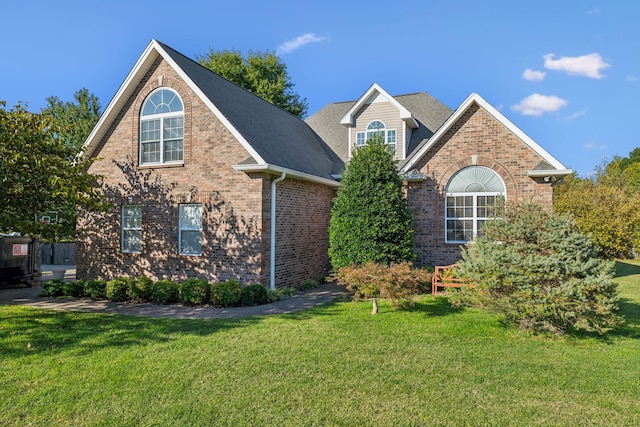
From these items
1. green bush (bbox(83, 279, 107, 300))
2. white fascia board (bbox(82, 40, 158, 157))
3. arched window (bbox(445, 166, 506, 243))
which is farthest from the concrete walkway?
white fascia board (bbox(82, 40, 158, 157))

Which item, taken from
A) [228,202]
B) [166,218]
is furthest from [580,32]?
[166,218]

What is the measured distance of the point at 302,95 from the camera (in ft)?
114

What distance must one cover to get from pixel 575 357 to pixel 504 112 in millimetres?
9120

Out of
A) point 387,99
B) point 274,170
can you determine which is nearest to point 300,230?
point 274,170

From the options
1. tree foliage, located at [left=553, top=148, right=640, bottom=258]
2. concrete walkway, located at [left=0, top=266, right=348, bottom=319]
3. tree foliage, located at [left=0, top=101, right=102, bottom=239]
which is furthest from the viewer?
tree foliage, located at [left=553, top=148, right=640, bottom=258]

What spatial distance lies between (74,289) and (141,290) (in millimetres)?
2743

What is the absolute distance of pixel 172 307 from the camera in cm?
1073

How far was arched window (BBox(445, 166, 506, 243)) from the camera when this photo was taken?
544 inches

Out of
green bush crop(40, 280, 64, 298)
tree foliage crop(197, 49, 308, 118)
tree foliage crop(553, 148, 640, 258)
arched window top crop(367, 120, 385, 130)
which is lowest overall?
green bush crop(40, 280, 64, 298)

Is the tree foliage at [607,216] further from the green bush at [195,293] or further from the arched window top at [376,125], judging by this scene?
the green bush at [195,293]

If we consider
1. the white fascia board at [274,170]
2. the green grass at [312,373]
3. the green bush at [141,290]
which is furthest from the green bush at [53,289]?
the white fascia board at [274,170]

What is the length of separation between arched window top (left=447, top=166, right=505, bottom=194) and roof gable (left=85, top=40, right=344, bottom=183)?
4.60m

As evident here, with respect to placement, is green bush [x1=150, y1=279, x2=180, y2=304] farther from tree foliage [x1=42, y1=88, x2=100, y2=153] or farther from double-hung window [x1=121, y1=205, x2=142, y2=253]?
tree foliage [x1=42, y1=88, x2=100, y2=153]

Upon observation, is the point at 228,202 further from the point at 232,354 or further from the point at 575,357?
the point at 575,357
